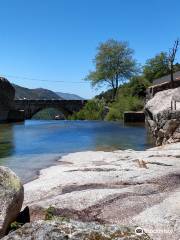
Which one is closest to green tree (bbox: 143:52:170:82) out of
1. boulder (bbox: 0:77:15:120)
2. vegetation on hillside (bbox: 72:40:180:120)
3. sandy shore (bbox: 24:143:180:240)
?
vegetation on hillside (bbox: 72:40:180:120)

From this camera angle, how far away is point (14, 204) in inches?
236

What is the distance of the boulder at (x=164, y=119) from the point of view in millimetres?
Answer: 19922

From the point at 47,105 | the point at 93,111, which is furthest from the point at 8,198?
the point at 47,105

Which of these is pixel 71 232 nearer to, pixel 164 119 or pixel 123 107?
pixel 164 119

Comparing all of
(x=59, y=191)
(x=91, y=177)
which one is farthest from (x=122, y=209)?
(x=91, y=177)

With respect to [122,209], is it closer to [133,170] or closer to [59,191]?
[59,191]

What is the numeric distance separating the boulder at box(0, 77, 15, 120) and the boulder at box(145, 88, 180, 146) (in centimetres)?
3443

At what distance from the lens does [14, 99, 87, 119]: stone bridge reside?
258 feet

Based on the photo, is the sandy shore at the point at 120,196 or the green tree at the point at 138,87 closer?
the sandy shore at the point at 120,196

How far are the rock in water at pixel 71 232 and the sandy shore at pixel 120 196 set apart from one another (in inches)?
54.2

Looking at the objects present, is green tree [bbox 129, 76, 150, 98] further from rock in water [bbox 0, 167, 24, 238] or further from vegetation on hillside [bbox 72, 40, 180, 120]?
rock in water [bbox 0, 167, 24, 238]

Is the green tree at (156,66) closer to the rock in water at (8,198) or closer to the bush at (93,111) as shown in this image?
the bush at (93,111)

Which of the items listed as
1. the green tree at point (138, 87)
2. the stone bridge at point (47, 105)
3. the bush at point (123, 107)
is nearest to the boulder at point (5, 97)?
the bush at point (123, 107)

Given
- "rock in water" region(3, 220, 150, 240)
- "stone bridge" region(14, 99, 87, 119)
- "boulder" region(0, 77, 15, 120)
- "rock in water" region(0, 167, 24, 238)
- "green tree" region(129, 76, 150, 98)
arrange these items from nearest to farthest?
"rock in water" region(3, 220, 150, 240) → "rock in water" region(0, 167, 24, 238) → "boulder" region(0, 77, 15, 120) → "green tree" region(129, 76, 150, 98) → "stone bridge" region(14, 99, 87, 119)
